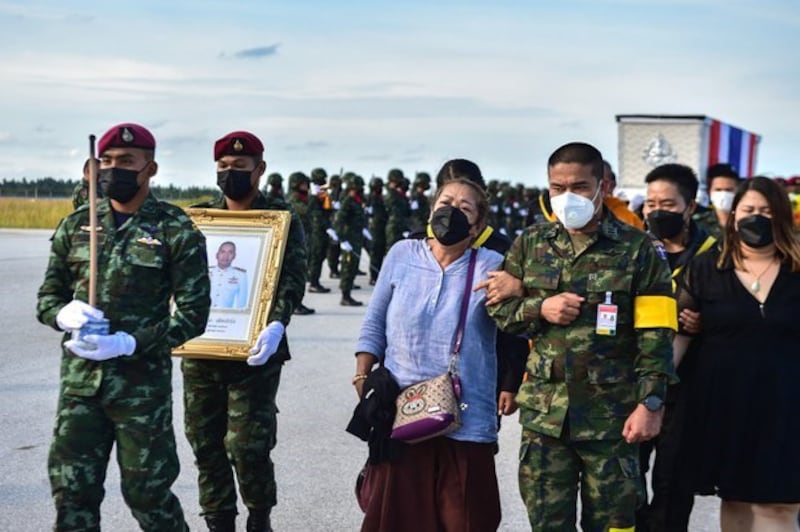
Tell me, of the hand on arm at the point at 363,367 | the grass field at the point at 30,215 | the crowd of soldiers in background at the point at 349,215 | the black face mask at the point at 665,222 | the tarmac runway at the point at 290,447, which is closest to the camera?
the hand on arm at the point at 363,367

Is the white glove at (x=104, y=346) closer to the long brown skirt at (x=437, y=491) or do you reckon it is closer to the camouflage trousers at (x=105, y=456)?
the camouflage trousers at (x=105, y=456)

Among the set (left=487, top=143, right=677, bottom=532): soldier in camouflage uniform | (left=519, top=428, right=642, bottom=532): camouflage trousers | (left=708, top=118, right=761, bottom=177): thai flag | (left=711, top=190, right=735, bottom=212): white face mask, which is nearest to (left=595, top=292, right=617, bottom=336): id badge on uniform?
(left=487, top=143, right=677, bottom=532): soldier in camouflage uniform

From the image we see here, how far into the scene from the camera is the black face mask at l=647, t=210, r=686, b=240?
5.48 m

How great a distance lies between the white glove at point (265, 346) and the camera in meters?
4.99

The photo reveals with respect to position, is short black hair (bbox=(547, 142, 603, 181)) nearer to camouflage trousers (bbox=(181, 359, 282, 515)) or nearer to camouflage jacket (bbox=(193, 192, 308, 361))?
camouflage jacket (bbox=(193, 192, 308, 361))

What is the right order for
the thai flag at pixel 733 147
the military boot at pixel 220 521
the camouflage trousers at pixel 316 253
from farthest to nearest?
1. the thai flag at pixel 733 147
2. the camouflage trousers at pixel 316 253
3. the military boot at pixel 220 521

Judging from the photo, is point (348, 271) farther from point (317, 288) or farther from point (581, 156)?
point (581, 156)

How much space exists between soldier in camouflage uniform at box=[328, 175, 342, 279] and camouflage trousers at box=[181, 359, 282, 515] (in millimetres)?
12472

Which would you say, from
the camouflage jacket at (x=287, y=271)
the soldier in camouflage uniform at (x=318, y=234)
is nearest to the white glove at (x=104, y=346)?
the camouflage jacket at (x=287, y=271)

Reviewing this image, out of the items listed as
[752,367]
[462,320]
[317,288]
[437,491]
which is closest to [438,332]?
[462,320]

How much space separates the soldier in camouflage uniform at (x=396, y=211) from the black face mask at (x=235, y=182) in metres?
14.5

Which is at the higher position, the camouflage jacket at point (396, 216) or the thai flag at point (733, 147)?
the thai flag at point (733, 147)

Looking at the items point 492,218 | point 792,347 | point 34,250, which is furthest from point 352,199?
point 792,347

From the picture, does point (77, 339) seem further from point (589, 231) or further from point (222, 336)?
point (589, 231)
